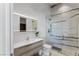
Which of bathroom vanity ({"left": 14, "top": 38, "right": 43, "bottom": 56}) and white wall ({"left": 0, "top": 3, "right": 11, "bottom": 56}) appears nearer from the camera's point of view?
white wall ({"left": 0, "top": 3, "right": 11, "bottom": 56})

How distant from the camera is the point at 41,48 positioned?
128 centimetres

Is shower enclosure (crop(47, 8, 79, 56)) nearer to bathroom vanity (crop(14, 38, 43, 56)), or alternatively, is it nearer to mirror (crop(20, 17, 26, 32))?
bathroom vanity (crop(14, 38, 43, 56))

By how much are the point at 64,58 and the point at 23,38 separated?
603 mm

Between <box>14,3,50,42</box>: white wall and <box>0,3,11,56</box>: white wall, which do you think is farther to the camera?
<box>14,3,50,42</box>: white wall

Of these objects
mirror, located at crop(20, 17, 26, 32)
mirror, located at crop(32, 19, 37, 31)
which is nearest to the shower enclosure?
mirror, located at crop(32, 19, 37, 31)

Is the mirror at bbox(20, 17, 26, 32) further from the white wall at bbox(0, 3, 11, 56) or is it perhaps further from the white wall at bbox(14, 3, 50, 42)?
the white wall at bbox(0, 3, 11, 56)

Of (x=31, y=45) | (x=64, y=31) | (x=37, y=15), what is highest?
(x=37, y=15)

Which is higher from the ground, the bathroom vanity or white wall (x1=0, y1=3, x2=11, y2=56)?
white wall (x1=0, y1=3, x2=11, y2=56)

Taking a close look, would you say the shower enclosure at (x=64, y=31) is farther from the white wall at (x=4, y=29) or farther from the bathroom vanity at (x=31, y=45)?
the white wall at (x=4, y=29)

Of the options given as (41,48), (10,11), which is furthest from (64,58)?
(10,11)

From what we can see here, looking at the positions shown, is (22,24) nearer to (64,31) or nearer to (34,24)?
(34,24)

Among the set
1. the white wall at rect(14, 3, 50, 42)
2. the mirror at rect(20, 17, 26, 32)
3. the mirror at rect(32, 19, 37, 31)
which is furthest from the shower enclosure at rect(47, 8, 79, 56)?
the mirror at rect(20, 17, 26, 32)

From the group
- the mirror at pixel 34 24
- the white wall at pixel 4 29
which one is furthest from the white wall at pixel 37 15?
the white wall at pixel 4 29

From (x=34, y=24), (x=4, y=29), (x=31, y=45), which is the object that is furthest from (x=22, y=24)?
(x=4, y=29)
